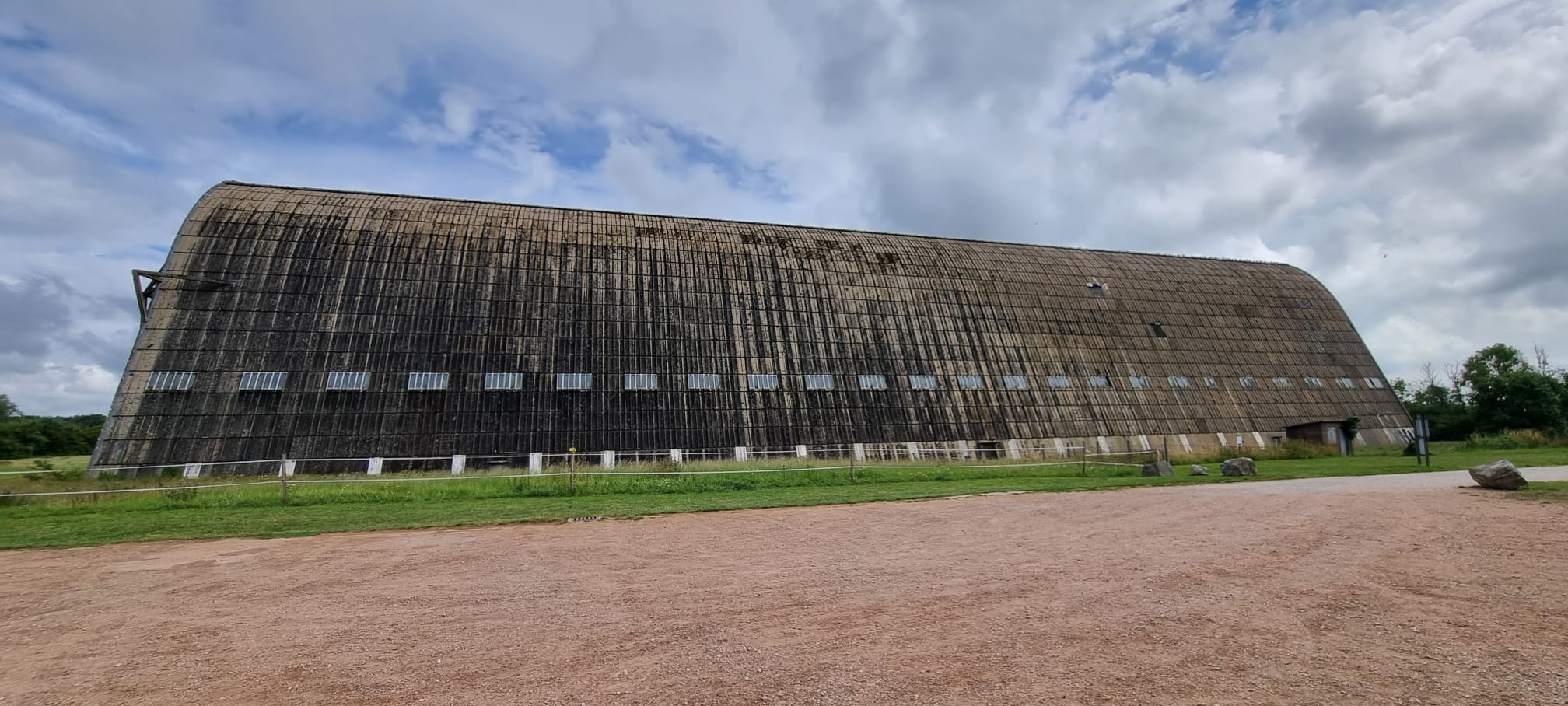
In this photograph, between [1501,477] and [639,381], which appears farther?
[639,381]

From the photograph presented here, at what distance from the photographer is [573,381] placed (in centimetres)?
3319

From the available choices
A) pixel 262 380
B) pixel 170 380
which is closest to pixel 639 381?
pixel 262 380

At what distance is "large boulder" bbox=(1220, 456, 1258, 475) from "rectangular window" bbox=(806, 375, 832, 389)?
58.4 ft

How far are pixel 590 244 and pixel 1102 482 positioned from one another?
28.1m

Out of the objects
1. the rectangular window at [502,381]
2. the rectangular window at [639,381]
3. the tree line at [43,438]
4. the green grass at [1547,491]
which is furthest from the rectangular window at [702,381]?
the tree line at [43,438]

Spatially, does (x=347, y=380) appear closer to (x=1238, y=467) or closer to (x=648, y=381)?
(x=648, y=381)

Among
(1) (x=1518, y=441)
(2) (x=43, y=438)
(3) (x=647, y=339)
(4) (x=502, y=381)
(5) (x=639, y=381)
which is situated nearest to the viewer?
(4) (x=502, y=381)

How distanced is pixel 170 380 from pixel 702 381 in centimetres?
2245

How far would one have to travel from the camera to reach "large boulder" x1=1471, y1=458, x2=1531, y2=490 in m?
16.5

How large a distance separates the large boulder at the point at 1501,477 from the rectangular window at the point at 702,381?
1071 inches

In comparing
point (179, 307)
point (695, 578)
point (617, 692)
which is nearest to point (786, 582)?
point (695, 578)

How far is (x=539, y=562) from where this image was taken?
11.4 meters

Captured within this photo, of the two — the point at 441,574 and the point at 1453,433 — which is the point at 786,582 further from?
the point at 1453,433

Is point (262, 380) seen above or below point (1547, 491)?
above
